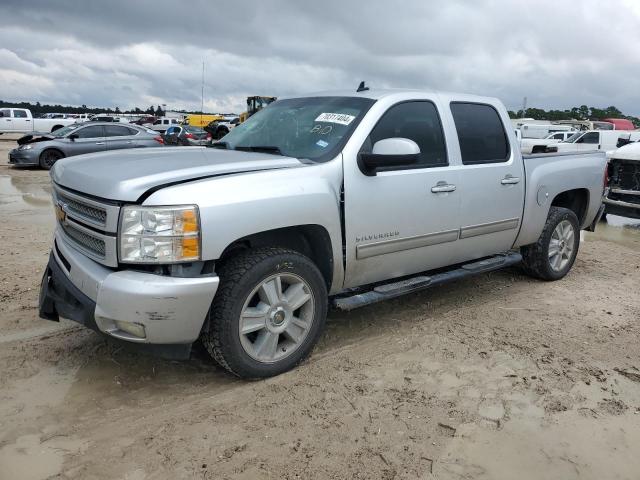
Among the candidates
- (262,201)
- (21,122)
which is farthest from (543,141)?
(21,122)

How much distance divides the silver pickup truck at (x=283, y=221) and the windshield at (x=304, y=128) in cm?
1

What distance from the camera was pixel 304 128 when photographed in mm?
4020

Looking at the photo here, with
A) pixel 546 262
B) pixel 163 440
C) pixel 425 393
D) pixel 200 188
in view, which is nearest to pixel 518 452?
pixel 425 393

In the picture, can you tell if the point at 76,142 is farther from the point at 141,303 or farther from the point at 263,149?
the point at 141,303

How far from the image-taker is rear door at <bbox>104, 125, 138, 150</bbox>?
1540 centimetres

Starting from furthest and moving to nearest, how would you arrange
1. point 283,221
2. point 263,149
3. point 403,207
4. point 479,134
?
point 479,134
point 263,149
point 403,207
point 283,221

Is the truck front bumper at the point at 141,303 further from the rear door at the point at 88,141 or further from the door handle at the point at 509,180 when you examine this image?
the rear door at the point at 88,141

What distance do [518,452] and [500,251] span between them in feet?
8.26

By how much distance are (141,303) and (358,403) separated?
1.35 metres

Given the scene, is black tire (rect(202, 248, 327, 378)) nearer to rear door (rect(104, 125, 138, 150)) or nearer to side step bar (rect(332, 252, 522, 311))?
side step bar (rect(332, 252, 522, 311))

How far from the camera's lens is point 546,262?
557cm

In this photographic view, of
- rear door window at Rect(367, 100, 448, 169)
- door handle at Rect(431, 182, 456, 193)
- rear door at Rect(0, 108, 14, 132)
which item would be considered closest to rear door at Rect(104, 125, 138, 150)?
rear door window at Rect(367, 100, 448, 169)

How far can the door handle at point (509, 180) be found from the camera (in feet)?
15.4

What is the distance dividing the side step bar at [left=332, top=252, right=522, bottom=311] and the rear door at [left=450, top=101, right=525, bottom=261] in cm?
10
